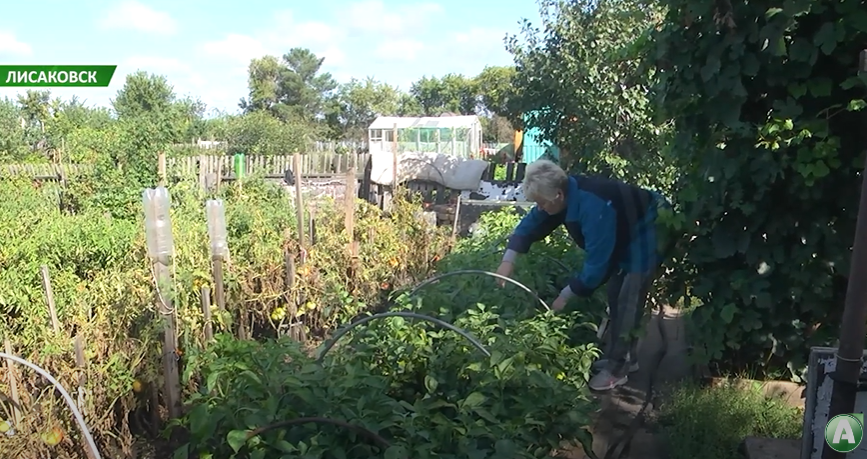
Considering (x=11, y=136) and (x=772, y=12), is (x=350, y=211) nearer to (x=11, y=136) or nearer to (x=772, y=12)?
(x=772, y=12)

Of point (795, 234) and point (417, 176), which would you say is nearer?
point (795, 234)

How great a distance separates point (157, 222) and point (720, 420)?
2.89 meters

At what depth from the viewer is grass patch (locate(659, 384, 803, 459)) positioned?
3225 millimetres

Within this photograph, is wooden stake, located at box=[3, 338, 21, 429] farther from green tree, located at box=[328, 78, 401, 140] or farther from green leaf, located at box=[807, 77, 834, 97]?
green tree, located at box=[328, 78, 401, 140]

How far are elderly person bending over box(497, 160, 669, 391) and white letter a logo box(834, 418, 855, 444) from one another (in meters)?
2.23

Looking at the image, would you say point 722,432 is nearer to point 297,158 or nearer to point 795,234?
point 795,234

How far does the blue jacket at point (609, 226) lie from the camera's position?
372 centimetres

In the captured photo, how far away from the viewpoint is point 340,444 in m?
2.20

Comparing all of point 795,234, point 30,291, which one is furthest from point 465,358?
point 30,291

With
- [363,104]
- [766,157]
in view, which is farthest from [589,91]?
[363,104]

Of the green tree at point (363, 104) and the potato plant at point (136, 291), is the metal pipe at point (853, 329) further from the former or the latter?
the green tree at point (363, 104)

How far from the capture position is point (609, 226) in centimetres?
374

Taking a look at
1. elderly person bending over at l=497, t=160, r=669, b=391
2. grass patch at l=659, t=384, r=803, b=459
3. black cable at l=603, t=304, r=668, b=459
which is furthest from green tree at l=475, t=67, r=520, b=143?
grass patch at l=659, t=384, r=803, b=459

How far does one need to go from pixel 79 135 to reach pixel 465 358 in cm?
2001
